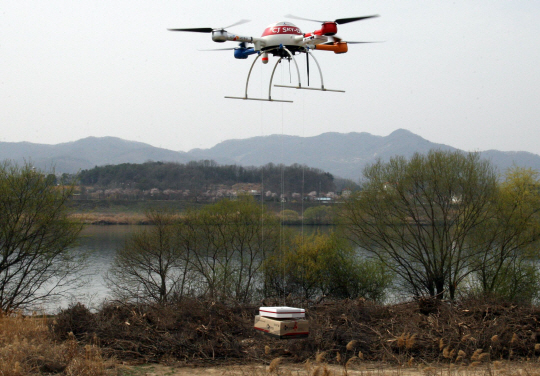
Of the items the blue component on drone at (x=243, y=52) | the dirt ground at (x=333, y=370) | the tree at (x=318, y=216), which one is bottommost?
the dirt ground at (x=333, y=370)

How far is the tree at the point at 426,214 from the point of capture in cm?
2884

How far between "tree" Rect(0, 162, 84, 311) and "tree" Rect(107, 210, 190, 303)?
413cm

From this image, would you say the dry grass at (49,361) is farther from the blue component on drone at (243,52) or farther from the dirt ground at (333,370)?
the blue component on drone at (243,52)

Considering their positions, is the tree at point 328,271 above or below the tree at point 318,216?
below

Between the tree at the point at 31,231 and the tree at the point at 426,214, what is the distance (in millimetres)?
16374

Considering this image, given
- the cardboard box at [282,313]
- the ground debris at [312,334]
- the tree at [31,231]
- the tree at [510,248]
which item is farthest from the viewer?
the tree at [510,248]

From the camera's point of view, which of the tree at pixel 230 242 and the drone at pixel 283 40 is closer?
the drone at pixel 283 40

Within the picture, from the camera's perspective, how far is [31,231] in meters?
24.5

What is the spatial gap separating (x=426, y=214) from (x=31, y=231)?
71.2ft

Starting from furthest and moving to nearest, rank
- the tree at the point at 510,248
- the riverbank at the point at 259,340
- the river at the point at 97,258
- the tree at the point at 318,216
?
the tree at the point at 318,216 → the tree at the point at 510,248 → the river at the point at 97,258 → the riverbank at the point at 259,340

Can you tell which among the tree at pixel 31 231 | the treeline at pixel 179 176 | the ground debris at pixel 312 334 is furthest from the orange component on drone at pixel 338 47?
the treeline at pixel 179 176

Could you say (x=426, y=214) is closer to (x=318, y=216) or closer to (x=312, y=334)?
(x=318, y=216)

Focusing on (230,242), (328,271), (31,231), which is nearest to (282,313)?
(31,231)

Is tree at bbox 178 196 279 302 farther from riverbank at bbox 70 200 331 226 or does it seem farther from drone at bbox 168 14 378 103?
drone at bbox 168 14 378 103
